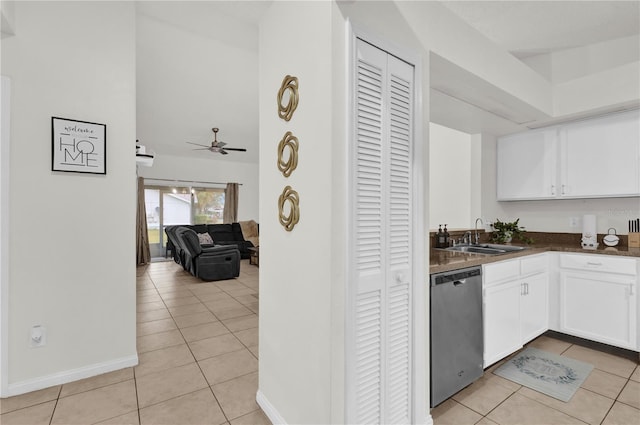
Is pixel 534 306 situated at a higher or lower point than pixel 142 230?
lower

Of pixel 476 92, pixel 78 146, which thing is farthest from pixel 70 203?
pixel 476 92

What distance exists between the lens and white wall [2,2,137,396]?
6.48 feet

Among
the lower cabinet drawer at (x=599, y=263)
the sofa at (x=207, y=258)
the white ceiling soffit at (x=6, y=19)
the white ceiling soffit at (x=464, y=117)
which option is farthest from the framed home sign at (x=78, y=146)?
the lower cabinet drawer at (x=599, y=263)

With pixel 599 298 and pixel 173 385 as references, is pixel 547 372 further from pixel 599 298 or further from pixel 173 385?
pixel 173 385

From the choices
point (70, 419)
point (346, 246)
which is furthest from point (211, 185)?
point (346, 246)

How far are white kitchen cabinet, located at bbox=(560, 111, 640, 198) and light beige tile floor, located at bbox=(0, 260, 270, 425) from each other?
344 centimetres

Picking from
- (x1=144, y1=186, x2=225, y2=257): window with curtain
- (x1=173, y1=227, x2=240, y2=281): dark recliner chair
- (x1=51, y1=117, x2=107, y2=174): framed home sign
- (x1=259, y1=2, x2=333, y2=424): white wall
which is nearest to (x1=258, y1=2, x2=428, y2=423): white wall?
(x1=259, y1=2, x2=333, y2=424): white wall

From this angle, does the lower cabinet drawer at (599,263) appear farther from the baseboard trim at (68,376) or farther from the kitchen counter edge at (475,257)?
the baseboard trim at (68,376)

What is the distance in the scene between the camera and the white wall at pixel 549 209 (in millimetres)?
2938

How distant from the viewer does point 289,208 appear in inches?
62.4

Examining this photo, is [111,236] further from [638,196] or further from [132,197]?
[638,196]

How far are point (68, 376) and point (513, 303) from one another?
3.27 meters

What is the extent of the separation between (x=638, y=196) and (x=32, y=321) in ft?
16.0

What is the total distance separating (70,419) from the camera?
5.69ft
